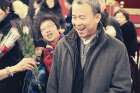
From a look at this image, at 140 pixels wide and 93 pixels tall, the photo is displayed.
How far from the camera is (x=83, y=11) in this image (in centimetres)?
304

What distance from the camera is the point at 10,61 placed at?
12.7 feet

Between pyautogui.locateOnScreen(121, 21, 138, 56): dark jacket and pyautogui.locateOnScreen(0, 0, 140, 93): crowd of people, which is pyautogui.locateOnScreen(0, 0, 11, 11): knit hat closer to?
pyautogui.locateOnScreen(0, 0, 140, 93): crowd of people

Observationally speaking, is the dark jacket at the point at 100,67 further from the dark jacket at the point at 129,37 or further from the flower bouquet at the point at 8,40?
the dark jacket at the point at 129,37

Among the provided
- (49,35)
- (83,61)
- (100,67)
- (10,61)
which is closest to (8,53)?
(10,61)

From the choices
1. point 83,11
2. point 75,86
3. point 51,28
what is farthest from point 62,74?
point 51,28

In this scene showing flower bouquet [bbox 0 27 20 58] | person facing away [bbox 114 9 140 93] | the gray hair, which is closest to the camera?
the gray hair

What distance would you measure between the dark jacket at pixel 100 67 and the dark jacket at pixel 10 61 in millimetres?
827

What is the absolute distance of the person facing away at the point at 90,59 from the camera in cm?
306

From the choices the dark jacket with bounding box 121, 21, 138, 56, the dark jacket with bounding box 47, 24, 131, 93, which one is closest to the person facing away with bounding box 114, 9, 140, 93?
the dark jacket with bounding box 121, 21, 138, 56

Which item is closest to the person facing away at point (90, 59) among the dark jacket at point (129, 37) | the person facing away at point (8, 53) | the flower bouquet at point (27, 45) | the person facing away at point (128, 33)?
the flower bouquet at point (27, 45)

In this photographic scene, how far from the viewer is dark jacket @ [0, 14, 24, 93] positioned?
12.7ft

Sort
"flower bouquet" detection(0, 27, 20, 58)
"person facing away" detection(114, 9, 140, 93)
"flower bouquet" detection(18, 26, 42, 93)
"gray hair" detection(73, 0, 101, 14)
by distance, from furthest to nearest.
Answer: "person facing away" detection(114, 9, 140, 93)
"flower bouquet" detection(0, 27, 20, 58)
"flower bouquet" detection(18, 26, 42, 93)
"gray hair" detection(73, 0, 101, 14)

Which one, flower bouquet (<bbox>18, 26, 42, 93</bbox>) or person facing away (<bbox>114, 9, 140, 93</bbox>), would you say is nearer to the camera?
flower bouquet (<bbox>18, 26, 42, 93</bbox>)

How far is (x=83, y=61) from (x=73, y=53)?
3.5 inches
